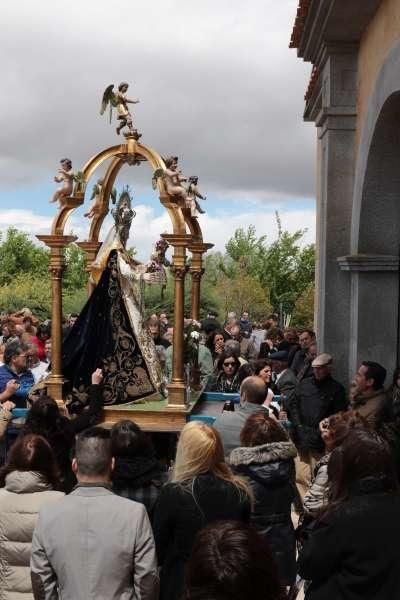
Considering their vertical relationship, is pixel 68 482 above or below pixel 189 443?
below

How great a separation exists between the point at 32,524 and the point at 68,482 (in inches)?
54.9

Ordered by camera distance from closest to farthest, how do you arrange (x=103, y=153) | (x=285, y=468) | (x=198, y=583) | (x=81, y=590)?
(x=198, y=583) < (x=81, y=590) < (x=285, y=468) < (x=103, y=153)

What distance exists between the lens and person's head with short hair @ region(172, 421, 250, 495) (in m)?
4.10

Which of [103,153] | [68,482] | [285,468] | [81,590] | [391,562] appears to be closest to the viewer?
[391,562]

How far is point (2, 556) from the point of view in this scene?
4.11m

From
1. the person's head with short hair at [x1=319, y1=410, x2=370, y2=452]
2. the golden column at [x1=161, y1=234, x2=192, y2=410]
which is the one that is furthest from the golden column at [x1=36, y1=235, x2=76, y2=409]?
the person's head with short hair at [x1=319, y1=410, x2=370, y2=452]

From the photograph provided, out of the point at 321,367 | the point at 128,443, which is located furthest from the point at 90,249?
the point at 128,443

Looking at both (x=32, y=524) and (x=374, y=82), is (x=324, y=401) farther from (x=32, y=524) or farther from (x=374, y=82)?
(x=32, y=524)

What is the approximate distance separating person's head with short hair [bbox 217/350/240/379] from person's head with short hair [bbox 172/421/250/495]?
5911mm

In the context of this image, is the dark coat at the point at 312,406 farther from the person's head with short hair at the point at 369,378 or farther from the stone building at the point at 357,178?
the stone building at the point at 357,178

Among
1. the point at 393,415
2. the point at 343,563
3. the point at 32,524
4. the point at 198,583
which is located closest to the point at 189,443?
the point at 32,524

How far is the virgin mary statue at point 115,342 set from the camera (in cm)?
929

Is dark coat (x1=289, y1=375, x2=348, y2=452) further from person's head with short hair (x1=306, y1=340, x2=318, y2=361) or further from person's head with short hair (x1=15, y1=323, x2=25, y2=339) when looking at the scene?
person's head with short hair (x1=15, y1=323, x2=25, y2=339)

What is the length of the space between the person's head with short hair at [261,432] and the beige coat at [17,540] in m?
1.14
